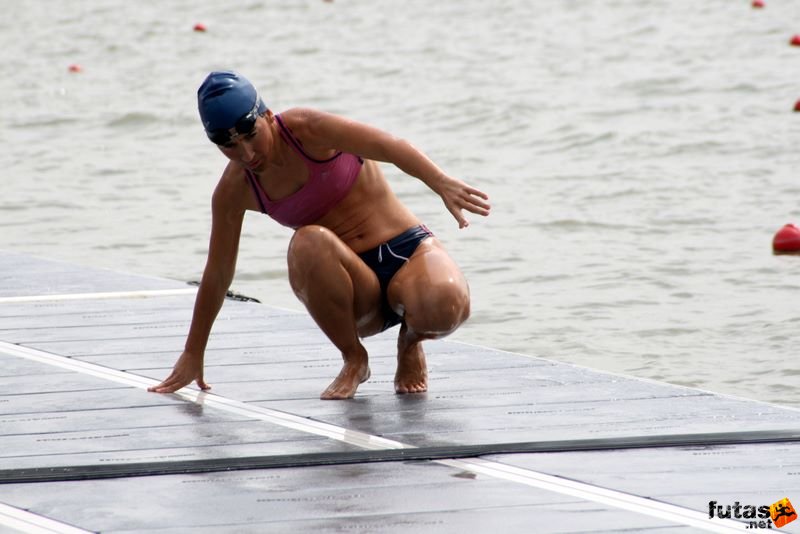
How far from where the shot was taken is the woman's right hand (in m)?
5.52

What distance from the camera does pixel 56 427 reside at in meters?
5.05

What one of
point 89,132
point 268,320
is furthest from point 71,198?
point 268,320

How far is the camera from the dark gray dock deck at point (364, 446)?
13.2ft

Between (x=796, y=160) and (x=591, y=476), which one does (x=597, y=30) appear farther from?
(x=591, y=476)

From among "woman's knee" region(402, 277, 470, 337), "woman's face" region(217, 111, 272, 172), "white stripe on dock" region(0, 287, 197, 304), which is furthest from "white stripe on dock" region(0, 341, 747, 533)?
"white stripe on dock" region(0, 287, 197, 304)

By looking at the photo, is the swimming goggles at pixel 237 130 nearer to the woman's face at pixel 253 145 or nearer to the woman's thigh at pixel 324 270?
the woman's face at pixel 253 145

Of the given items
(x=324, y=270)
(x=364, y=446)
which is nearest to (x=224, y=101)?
(x=324, y=270)

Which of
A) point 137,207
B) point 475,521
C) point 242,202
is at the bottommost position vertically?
point 137,207

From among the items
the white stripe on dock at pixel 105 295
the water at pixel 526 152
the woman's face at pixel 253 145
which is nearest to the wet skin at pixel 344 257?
the woman's face at pixel 253 145

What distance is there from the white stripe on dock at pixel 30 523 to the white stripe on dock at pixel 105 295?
3627mm

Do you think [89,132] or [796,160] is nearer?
[796,160]

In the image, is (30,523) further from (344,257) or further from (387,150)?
(387,150)

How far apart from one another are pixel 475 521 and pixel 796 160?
1208 cm

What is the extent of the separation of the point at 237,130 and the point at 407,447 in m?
1.26
